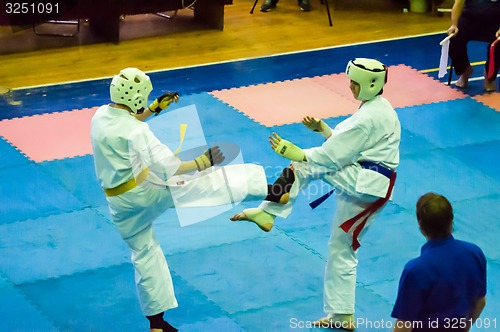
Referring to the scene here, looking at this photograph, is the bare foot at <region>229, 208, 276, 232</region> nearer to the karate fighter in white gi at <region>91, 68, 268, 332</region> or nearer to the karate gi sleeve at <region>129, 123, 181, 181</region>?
the karate fighter in white gi at <region>91, 68, 268, 332</region>

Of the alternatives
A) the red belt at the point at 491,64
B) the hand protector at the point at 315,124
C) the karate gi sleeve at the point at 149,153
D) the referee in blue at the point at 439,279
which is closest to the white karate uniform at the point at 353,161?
the hand protector at the point at 315,124

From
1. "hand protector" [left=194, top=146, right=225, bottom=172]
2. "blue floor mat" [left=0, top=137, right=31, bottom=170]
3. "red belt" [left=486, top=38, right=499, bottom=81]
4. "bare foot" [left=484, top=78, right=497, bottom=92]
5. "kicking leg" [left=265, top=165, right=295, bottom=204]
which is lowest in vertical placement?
"blue floor mat" [left=0, top=137, right=31, bottom=170]

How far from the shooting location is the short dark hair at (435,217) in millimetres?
4180

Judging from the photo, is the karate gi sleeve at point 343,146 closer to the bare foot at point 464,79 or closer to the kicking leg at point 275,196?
the kicking leg at point 275,196

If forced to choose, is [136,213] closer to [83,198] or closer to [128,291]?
[128,291]

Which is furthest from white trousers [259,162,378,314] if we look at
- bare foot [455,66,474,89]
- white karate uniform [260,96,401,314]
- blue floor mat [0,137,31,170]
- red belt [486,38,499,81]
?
bare foot [455,66,474,89]

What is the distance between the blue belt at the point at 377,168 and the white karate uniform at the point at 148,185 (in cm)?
69

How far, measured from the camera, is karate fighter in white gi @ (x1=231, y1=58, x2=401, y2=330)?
18.5ft

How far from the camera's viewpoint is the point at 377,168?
5723mm

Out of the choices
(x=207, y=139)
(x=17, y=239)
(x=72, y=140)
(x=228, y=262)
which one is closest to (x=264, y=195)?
(x=228, y=262)

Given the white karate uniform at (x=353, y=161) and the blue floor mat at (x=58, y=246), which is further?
the blue floor mat at (x=58, y=246)

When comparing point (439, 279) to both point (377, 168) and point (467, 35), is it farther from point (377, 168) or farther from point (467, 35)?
point (467, 35)

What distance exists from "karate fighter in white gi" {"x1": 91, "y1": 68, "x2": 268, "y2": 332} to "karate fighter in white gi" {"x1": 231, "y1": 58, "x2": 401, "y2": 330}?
27cm

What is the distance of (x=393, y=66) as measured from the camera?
465 inches
